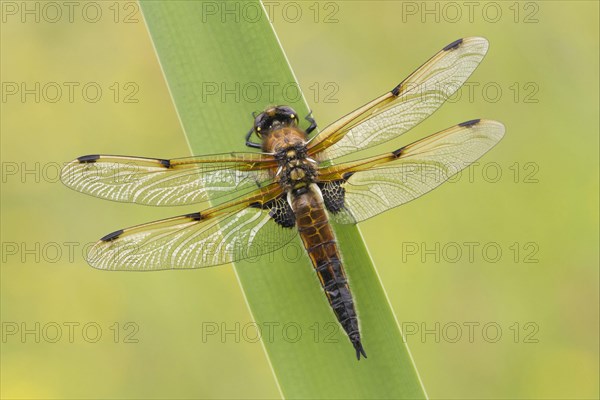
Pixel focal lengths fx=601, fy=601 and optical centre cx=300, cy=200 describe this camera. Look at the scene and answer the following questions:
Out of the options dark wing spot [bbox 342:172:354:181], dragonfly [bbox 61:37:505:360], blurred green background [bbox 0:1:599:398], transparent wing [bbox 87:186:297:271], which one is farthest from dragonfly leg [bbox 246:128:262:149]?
blurred green background [bbox 0:1:599:398]

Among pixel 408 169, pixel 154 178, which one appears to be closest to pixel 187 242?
pixel 154 178

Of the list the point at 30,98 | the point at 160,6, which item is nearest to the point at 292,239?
the point at 160,6

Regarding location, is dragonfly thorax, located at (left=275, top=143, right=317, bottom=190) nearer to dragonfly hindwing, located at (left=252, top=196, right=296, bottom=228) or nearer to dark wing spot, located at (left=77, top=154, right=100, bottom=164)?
dragonfly hindwing, located at (left=252, top=196, right=296, bottom=228)

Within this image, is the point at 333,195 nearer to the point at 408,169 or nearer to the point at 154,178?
the point at 408,169

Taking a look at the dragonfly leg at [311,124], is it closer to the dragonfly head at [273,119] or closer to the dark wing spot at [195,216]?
the dragonfly head at [273,119]

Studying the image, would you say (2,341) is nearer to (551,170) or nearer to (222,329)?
(222,329)
